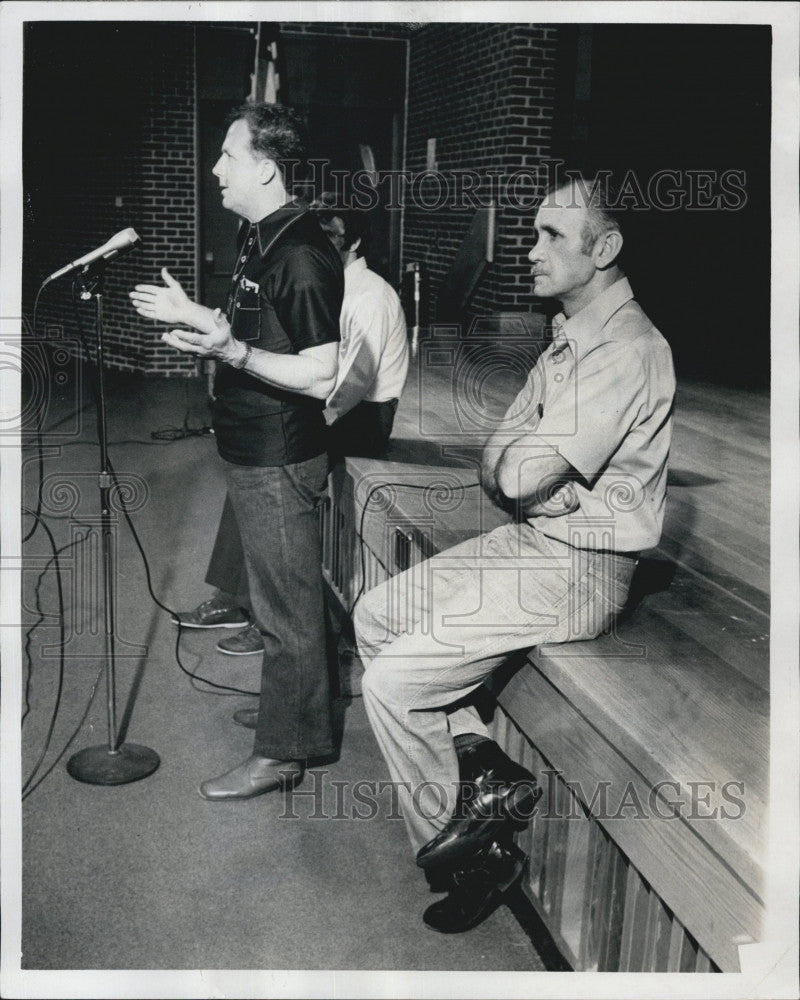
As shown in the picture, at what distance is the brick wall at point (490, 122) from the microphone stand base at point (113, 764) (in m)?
5.16

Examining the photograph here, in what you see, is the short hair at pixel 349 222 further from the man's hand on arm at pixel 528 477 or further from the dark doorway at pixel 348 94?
the dark doorway at pixel 348 94

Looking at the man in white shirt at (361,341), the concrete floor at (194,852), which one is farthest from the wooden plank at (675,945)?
the man in white shirt at (361,341)

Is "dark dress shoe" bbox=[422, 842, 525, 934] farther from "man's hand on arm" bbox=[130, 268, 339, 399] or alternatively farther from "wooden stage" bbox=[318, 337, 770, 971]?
"man's hand on arm" bbox=[130, 268, 339, 399]

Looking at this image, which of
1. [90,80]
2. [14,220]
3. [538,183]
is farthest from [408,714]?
[90,80]

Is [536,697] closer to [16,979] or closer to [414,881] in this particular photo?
[414,881]

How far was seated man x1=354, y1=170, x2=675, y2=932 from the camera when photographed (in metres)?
2.03

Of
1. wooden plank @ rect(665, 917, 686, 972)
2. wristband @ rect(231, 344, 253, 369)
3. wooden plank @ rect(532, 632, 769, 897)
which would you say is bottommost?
wooden plank @ rect(665, 917, 686, 972)

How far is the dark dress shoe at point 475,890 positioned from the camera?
7.41 feet

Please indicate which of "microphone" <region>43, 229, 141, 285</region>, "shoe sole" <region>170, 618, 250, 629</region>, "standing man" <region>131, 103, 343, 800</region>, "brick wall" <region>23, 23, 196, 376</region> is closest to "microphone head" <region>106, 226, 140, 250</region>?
"microphone" <region>43, 229, 141, 285</region>

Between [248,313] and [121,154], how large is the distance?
7322 mm

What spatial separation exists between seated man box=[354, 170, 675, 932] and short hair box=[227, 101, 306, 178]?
0.69 meters

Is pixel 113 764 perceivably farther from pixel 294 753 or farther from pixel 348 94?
pixel 348 94

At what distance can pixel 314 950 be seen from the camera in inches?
85.6

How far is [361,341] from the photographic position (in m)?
3.67
